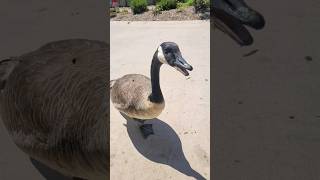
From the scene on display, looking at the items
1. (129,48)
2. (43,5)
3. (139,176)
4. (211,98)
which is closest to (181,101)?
(211,98)

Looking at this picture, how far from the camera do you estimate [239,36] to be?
133 inches

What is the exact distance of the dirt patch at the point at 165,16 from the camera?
24.3ft

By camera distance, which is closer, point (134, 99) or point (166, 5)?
point (134, 99)

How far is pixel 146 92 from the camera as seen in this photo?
2676 mm

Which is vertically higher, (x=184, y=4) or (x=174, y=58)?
(x=174, y=58)

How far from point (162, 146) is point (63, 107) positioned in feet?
3.22

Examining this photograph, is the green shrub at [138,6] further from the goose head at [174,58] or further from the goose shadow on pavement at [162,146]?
the goose head at [174,58]

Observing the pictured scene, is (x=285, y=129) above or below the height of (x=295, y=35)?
below

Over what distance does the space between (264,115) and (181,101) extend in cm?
71

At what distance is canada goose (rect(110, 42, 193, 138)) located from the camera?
2.59 metres

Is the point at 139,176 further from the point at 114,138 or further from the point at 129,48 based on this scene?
the point at 129,48

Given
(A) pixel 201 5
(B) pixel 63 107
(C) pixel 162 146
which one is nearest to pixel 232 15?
(C) pixel 162 146

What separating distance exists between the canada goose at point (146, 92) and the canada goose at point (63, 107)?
1.77 ft

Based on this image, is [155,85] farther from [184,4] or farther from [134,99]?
[184,4]
